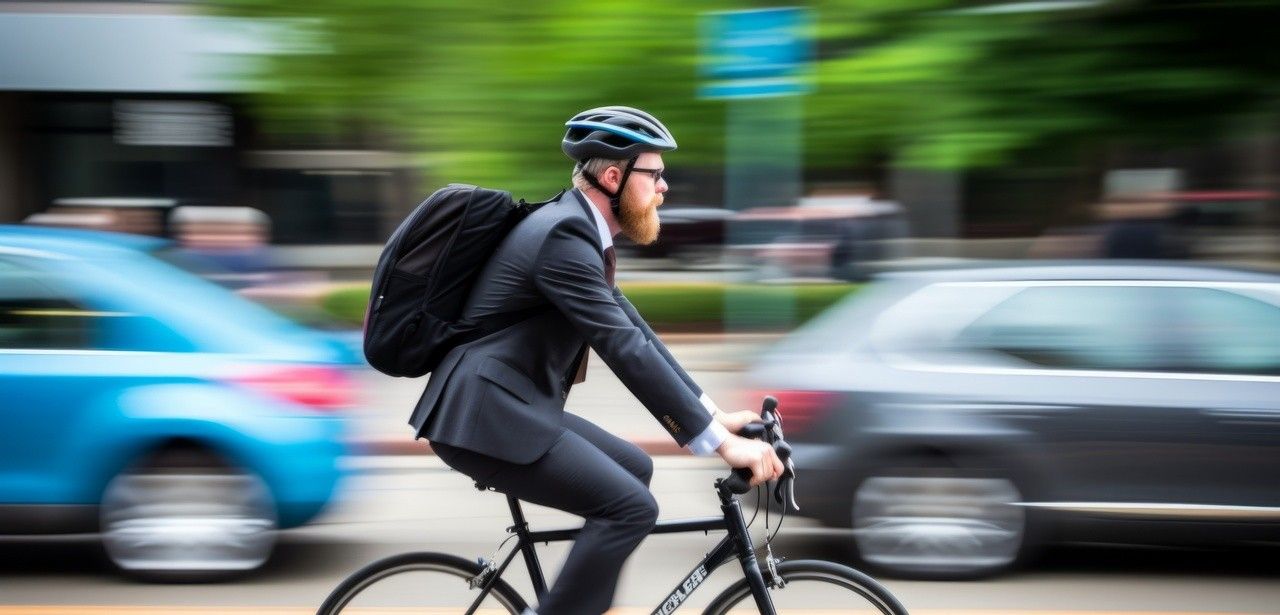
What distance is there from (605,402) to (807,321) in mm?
2592

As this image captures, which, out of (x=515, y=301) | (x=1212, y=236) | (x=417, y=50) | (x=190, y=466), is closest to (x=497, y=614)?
(x=515, y=301)

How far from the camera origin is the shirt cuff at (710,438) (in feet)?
9.76

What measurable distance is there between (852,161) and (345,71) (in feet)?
10.8

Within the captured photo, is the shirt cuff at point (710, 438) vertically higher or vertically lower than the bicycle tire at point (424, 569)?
higher

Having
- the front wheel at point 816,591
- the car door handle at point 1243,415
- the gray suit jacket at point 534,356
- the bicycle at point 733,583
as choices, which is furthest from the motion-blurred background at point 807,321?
the front wheel at point 816,591

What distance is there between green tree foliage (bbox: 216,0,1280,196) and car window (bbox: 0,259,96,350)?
11.3 feet

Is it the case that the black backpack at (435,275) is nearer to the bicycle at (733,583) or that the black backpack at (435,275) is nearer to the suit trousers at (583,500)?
the suit trousers at (583,500)

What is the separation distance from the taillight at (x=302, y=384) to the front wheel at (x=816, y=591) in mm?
2649

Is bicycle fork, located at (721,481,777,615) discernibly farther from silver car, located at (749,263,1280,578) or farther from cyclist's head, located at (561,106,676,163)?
silver car, located at (749,263,1280,578)

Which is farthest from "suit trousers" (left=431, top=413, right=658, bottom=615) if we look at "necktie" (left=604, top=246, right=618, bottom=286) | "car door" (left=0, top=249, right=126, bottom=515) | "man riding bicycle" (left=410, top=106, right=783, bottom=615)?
"car door" (left=0, top=249, right=126, bottom=515)

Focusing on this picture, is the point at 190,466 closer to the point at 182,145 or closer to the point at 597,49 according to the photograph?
the point at 597,49

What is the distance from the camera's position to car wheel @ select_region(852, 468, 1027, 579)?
17.6ft

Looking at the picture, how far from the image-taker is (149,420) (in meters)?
5.23

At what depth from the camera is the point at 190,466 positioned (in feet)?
17.4
